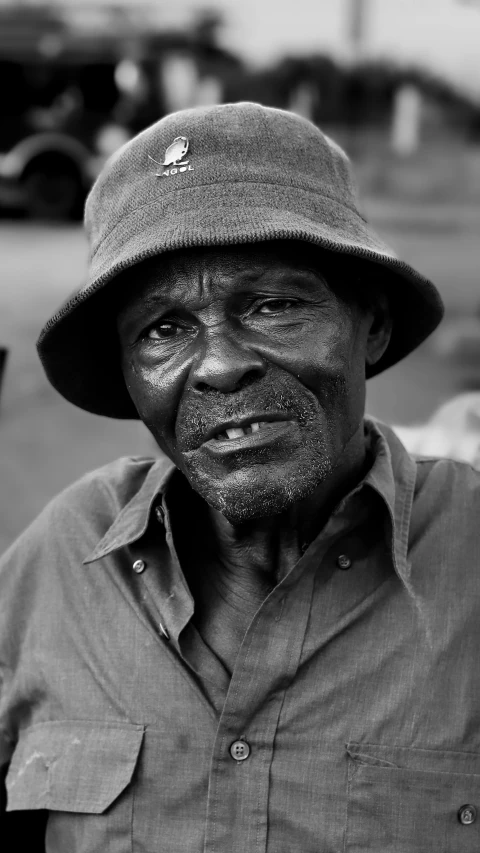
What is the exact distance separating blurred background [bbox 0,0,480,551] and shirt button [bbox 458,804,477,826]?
271 cm

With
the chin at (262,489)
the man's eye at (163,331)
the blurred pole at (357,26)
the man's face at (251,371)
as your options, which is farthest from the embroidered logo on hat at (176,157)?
the blurred pole at (357,26)

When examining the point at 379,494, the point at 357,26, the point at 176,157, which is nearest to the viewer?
the point at 176,157

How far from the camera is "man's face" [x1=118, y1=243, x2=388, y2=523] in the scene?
5.31 feet

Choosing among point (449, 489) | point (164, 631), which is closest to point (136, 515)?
point (164, 631)

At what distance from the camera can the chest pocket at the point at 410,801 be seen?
1.63 metres

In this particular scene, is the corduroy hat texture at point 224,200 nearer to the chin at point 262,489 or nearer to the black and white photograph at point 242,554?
the black and white photograph at point 242,554

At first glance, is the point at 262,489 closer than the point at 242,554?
Yes

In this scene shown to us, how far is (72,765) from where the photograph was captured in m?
1.80

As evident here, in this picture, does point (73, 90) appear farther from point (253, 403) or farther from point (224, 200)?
point (253, 403)

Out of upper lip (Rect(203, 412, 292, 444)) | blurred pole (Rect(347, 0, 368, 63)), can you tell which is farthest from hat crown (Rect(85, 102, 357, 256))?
blurred pole (Rect(347, 0, 368, 63))

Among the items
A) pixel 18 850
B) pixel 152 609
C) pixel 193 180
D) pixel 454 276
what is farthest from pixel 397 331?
pixel 454 276

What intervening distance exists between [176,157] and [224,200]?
0.15m

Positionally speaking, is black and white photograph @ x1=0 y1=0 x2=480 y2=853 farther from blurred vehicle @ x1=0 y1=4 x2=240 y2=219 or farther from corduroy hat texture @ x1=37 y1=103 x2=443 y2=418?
blurred vehicle @ x1=0 y1=4 x2=240 y2=219

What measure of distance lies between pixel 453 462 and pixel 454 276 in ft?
19.2
